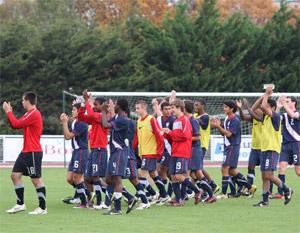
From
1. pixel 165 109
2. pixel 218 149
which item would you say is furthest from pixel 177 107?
pixel 218 149

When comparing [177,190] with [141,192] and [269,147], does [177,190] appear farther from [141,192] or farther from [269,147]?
[269,147]

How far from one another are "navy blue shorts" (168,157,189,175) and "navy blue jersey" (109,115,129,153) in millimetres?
1675

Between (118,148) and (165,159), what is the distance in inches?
117

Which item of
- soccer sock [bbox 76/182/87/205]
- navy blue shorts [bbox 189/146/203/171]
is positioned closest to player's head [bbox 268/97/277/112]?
navy blue shorts [bbox 189/146/203/171]

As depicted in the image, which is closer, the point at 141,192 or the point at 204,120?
the point at 141,192

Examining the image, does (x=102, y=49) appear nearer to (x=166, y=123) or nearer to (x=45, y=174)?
(x=45, y=174)

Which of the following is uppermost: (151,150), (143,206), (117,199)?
(151,150)

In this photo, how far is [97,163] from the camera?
1769 cm

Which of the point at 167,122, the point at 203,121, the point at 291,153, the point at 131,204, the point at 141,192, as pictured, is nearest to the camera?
the point at 131,204

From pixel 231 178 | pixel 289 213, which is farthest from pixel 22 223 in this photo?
pixel 231 178

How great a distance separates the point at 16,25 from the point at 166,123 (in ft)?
101

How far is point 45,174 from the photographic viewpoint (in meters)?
28.7

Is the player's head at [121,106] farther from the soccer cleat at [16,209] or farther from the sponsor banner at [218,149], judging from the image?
the sponsor banner at [218,149]

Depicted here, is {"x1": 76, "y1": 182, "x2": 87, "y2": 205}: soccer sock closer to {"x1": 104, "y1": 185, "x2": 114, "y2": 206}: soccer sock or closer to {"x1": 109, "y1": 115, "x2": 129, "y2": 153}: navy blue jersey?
{"x1": 104, "y1": 185, "x2": 114, "y2": 206}: soccer sock
